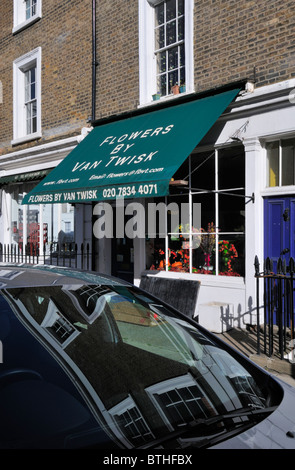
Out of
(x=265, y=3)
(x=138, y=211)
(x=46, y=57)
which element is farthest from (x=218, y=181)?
(x=46, y=57)

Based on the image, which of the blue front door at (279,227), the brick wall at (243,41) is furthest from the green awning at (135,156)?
the blue front door at (279,227)

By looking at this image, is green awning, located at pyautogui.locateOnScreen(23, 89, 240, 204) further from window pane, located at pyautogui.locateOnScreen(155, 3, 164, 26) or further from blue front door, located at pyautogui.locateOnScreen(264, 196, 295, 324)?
window pane, located at pyautogui.locateOnScreen(155, 3, 164, 26)

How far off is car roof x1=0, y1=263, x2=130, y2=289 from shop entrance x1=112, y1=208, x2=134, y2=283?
6891 mm

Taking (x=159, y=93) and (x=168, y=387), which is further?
(x=159, y=93)

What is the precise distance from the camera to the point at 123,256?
1021 cm

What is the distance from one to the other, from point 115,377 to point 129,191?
486 centimetres

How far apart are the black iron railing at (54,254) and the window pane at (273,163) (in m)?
4.62

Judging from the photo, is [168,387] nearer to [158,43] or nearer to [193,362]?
[193,362]

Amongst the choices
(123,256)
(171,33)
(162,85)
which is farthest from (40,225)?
(171,33)

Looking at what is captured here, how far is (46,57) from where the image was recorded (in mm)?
11688

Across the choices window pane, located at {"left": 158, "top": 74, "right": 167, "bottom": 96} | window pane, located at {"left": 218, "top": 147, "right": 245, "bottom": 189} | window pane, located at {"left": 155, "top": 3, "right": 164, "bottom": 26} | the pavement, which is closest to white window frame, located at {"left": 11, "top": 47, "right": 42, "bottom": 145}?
window pane, located at {"left": 155, "top": 3, "right": 164, "bottom": 26}

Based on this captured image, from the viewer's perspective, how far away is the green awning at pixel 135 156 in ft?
22.8

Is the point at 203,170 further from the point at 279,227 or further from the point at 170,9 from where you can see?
the point at 170,9

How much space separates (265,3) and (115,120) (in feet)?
12.9
